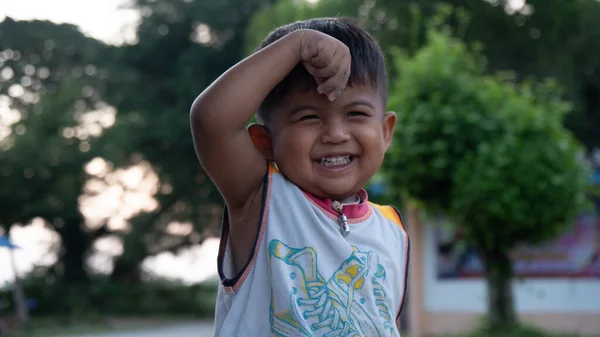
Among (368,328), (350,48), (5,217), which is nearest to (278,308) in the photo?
(368,328)

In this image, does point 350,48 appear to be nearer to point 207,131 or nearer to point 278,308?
point 207,131

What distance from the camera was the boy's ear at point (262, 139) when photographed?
6.59 ft

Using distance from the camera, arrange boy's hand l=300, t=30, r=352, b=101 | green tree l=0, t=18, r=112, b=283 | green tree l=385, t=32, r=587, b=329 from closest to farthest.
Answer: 1. boy's hand l=300, t=30, r=352, b=101
2. green tree l=385, t=32, r=587, b=329
3. green tree l=0, t=18, r=112, b=283

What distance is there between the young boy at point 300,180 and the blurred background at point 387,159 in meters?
0.71

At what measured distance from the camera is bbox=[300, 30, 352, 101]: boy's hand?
5.89 ft

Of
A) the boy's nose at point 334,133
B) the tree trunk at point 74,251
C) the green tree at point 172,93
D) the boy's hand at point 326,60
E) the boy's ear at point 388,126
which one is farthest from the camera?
the tree trunk at point 74,251

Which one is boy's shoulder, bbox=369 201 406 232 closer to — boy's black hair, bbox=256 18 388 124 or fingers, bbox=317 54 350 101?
boy's black hair, bbox=256 18 388 124

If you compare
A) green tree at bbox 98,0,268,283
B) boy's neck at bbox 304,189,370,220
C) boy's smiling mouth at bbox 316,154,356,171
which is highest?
green tree at bbox 98,0,268,283

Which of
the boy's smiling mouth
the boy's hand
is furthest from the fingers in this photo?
the boy's smiling mouth

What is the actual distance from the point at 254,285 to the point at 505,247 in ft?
27.8

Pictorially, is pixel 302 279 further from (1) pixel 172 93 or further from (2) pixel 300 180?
(1) pixel 172 93

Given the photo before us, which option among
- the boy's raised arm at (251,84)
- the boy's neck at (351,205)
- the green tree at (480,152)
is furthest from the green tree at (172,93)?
the boy's raised arm at (251,84)

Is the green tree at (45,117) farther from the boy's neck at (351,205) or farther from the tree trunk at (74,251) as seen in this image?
the boy's neck at (351,205)

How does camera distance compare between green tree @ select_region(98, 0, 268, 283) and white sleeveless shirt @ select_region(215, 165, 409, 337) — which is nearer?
white sleeveless shirt @ select_region(215, 165, 409, 337)
